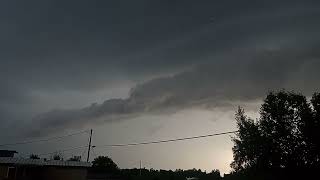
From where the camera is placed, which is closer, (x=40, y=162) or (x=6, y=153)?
(x=40, y=162)

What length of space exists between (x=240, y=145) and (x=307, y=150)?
10254 millimetres

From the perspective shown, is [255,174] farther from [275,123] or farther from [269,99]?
[269,99]

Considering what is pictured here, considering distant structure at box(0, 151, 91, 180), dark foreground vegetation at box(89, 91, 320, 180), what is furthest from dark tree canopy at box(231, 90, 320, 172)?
distant structure at box(0, 151, 91, 180)

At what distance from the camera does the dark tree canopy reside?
5941 centimetres

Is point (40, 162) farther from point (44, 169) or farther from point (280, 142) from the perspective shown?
point (280, 142)

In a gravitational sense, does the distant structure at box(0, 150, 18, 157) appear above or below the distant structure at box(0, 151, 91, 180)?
above

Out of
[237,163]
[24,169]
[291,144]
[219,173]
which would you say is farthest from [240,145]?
[24,169]

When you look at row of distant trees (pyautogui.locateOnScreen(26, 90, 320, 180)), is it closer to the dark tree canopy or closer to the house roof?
the dark tree canopy

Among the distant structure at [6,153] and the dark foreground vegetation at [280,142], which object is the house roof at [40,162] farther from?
the dark foreground vegetation at [280,142]

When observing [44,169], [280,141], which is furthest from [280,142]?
[44,169]

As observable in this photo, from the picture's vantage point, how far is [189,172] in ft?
347

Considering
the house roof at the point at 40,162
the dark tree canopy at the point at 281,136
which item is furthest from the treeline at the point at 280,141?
the house roof at the point at 40,162

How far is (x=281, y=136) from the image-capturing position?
6259cm

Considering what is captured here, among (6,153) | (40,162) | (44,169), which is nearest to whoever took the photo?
(40,162)
